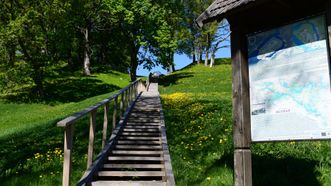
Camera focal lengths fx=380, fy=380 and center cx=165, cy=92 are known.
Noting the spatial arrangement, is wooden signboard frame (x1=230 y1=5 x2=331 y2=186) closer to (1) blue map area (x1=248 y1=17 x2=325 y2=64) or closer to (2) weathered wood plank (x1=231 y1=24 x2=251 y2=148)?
(2) weathered wood plank (x1=231 y1=24 x2=251 y2=148)

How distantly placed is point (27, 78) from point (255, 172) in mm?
26250

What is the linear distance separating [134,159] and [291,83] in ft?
16.7

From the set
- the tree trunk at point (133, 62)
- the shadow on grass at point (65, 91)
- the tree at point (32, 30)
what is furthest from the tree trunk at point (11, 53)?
the tree trunk at point (133, 62)

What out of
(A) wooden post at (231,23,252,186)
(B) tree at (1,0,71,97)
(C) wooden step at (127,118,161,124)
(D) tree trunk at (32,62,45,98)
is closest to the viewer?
(A) wooden post at (231,23,252,186)

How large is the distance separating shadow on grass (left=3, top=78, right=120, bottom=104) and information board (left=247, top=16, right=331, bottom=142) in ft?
89.3

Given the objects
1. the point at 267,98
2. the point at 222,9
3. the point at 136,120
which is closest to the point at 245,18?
the point at 222,9

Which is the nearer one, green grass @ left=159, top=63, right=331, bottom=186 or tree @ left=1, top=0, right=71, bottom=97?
green grass @ left=159, top=63, right=331, bottom=186

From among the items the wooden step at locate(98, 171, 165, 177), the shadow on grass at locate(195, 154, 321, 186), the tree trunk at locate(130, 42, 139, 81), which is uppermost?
the tree trunk at locate(130, 42, 139, 81)

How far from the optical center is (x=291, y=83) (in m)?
4.93

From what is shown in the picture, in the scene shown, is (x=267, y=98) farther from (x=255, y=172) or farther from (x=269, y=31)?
(x=255, y=172)

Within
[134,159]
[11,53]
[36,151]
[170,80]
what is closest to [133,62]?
[170,80]

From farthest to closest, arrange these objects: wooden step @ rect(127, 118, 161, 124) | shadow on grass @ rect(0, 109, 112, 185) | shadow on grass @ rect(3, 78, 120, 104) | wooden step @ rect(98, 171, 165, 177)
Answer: shadow on grass @ rect(3, 78, 120, 104) → wooden step @ rect(127, 118, 161, 124) → wooden step @ rect(98, 171, 165, 177) → shadow on grass @ rect(0, 109, 112, 185)

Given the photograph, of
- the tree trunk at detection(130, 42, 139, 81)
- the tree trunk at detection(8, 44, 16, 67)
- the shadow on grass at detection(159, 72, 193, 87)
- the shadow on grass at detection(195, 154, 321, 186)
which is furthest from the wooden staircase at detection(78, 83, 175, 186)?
the shadow on grass at detection(159, 72, 193, 87)

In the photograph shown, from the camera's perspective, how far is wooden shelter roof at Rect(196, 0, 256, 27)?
5336mm
